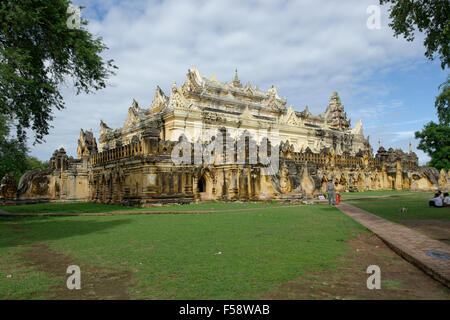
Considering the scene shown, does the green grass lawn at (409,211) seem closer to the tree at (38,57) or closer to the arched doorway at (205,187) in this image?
the arched doorway at (205,187)

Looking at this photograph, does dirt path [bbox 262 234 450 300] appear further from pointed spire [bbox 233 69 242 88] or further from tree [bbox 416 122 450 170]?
tree [bbox 416 122 450 170]

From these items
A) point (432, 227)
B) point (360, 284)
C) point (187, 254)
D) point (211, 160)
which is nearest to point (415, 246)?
point (360, 284)

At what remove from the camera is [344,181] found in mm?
35844

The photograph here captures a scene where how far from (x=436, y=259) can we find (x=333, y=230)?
12.1 ft

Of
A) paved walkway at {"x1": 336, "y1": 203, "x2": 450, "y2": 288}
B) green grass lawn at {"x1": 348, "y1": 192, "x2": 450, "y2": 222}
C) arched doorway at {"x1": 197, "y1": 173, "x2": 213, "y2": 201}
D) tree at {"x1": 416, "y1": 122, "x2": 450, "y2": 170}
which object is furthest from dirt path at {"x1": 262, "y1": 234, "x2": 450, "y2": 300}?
tree at {"x1": 416, "y1": 122, "x2": 450, "y2": 170}

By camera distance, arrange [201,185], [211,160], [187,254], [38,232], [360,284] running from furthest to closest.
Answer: [201,185], [211,160], [38,232], [187,254], [360,284]

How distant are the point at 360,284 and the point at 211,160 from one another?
59.2 feet

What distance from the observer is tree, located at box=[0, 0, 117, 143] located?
13742mm

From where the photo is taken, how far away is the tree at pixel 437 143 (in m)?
51.7

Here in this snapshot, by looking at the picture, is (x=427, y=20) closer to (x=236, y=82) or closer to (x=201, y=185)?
(x=201, y=185)

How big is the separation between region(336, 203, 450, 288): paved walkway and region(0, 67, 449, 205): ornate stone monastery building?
25.2ft

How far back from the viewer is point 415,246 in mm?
6770
